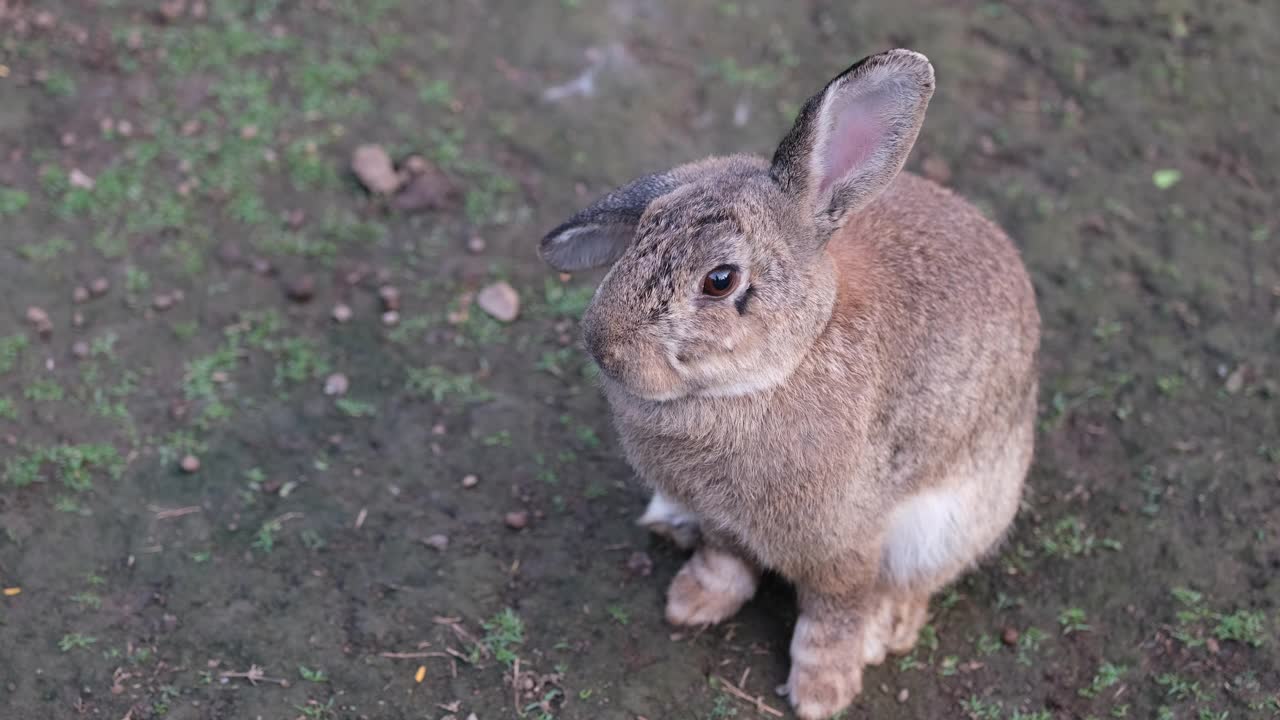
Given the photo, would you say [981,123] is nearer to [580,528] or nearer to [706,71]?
[706,71]

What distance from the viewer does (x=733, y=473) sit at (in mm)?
3010

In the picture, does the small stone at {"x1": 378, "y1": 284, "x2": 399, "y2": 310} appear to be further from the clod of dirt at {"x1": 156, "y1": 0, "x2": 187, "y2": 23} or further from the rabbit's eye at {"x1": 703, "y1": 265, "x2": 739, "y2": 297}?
the rabbit's eye at {"x1": 703, "y1": 265, "x2": 739, "y2": 297}

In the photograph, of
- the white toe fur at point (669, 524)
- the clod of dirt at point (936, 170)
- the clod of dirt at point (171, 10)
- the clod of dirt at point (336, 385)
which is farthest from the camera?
the clod of dirt at point (171, 10)

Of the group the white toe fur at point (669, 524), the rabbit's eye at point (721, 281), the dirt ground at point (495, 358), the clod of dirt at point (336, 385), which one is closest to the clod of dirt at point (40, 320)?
the dirt ground at point (495, 358)

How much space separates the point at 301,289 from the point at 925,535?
2452mm

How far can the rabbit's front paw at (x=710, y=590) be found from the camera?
11.6ft

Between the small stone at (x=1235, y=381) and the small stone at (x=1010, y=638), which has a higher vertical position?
the small stone at (x=1235, y=381)

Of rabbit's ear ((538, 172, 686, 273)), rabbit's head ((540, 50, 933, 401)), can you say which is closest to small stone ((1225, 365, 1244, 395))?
rabbit's head ((540, 50, 933, 401))

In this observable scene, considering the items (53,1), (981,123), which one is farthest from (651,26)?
(53,1)

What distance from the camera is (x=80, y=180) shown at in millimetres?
4734

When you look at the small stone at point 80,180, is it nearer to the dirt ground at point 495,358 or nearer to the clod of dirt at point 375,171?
the dirt ground at point 495,358

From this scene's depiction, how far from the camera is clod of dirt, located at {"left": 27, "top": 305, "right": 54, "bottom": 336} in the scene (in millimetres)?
4203

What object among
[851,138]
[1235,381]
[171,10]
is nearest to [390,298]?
[171,10]

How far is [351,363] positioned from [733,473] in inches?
72.5
